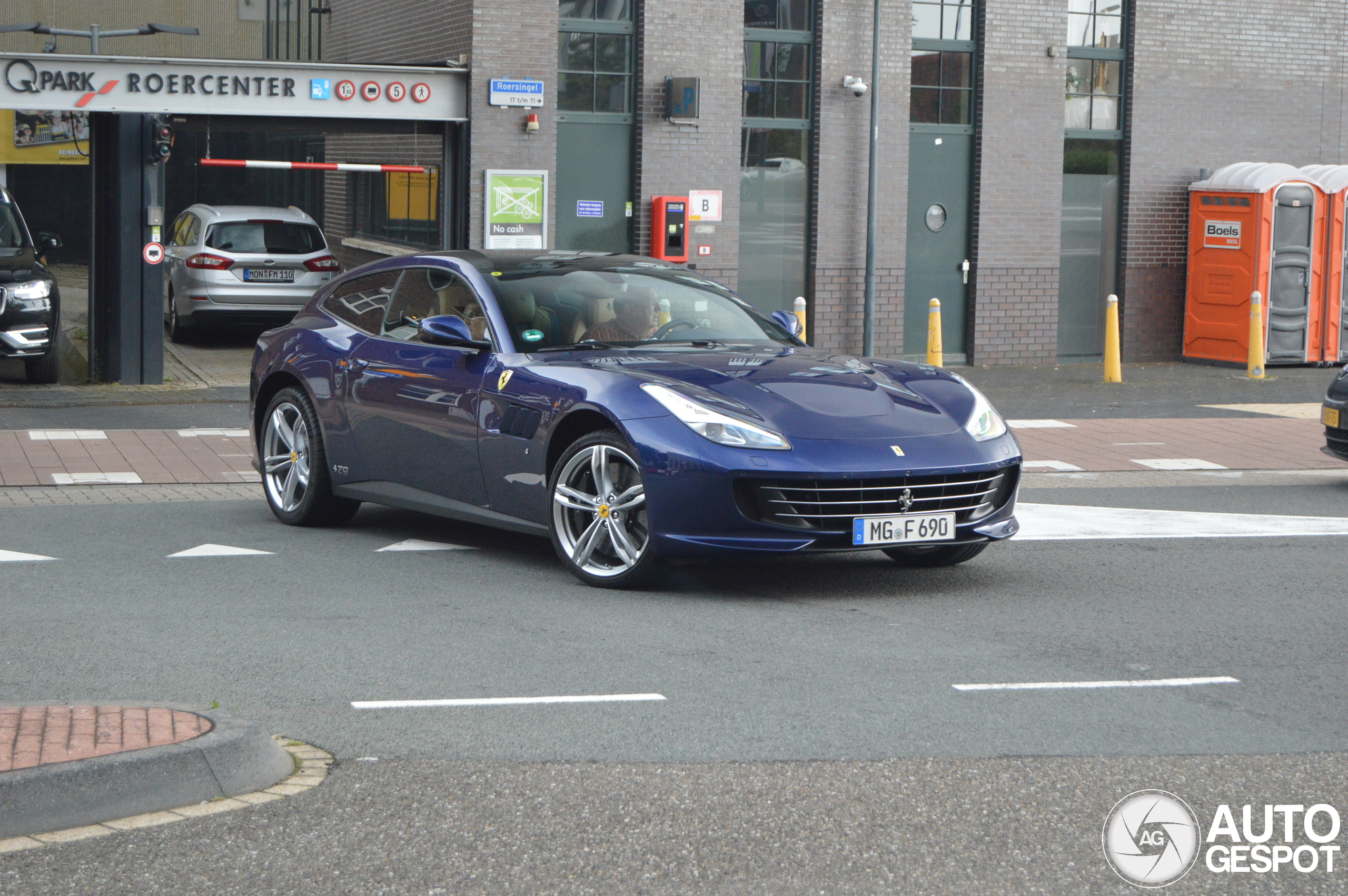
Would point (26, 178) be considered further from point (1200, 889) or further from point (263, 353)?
point (1200, 889)

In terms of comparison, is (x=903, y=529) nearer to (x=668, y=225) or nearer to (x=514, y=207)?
(x=514, y=207)

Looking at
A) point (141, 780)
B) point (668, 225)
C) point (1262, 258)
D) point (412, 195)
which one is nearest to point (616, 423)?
point (141, 780)

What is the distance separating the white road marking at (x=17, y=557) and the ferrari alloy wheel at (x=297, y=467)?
1401 millimetres

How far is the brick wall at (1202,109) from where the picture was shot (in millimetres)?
21438

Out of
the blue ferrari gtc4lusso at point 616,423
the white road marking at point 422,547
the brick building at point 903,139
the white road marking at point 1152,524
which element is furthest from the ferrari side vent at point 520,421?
the brick building at point 903,139

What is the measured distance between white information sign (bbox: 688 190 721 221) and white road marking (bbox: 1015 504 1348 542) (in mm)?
9481

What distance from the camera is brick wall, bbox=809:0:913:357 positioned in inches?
782

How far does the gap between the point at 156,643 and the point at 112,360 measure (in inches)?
425

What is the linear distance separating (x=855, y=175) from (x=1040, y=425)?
19.6 feet

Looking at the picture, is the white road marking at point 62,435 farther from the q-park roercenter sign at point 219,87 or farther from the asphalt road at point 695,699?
the q-park roercenter sign at point 219,87

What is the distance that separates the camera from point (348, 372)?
8.88 m

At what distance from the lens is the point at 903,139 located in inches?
797

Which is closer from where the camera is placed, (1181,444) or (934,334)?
(1181,444)

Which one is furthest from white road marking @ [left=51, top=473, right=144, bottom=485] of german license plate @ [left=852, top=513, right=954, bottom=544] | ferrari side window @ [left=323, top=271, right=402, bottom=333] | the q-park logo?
the q-park logo
